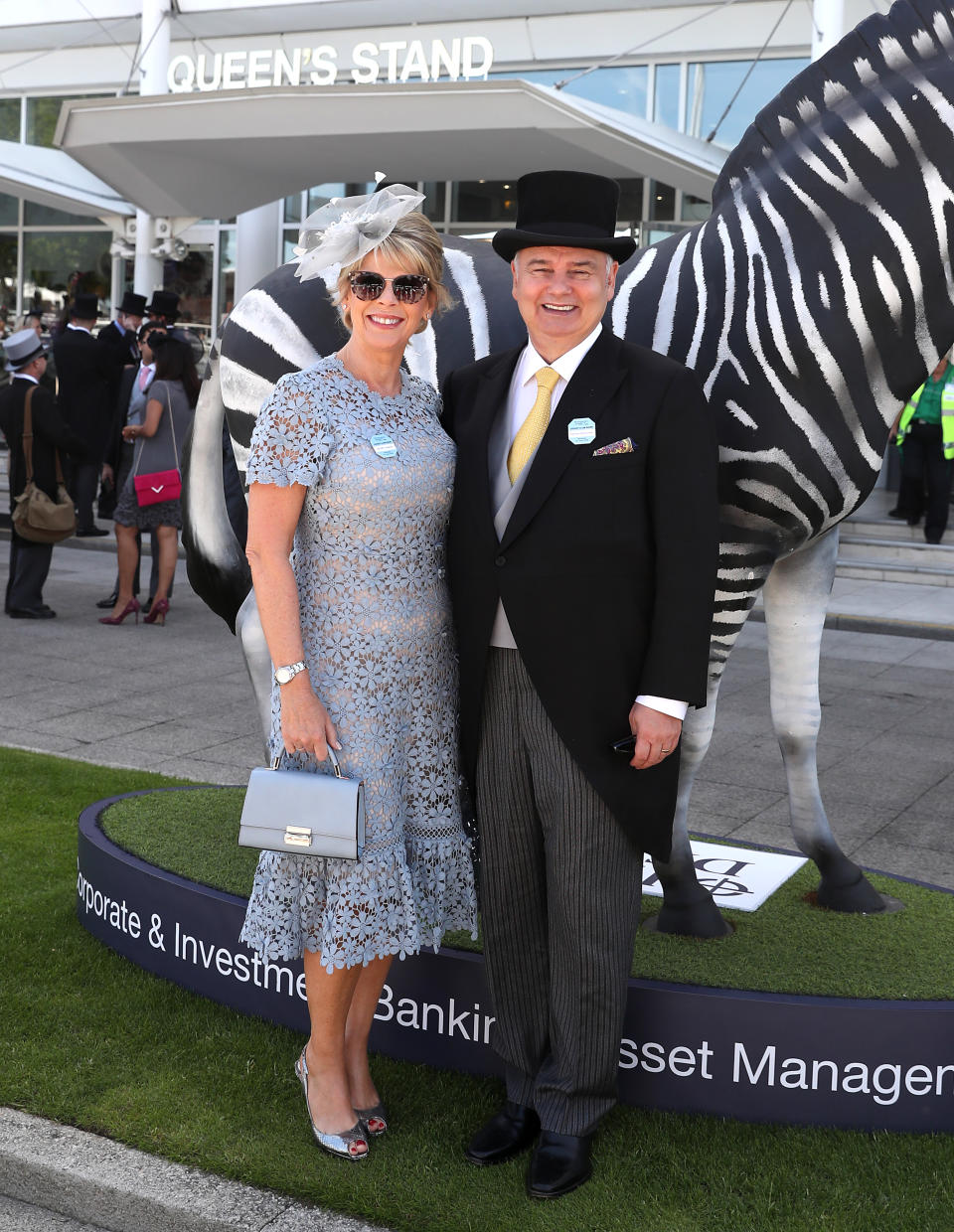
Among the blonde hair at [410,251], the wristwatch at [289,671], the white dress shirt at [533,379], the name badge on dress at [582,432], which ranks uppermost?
the blonde hair at [410,251]

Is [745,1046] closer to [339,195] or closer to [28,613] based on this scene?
[28,613]

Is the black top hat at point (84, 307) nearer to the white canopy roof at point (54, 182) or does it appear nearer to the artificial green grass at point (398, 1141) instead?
the white canopy roof at point (54, 182)

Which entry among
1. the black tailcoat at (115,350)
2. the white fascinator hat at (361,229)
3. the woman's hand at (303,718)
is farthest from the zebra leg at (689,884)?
the black tailcoat at (115,350)

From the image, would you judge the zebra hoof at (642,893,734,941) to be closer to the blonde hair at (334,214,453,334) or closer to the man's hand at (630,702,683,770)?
the man's hand at (630,702,683,770)

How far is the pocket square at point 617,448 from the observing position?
2.65 meters

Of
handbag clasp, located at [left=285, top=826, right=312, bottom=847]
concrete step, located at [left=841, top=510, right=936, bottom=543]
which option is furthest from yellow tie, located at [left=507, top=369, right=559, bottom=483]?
concrete step, located at [left=841, top=510, right=936, bottom=543]

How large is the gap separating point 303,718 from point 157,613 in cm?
661

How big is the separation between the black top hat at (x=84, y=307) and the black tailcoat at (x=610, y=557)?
890 centimetres

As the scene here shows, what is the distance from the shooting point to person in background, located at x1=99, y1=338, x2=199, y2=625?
869 cm

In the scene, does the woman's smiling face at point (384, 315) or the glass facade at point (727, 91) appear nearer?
the woman's smiling face at point (384, 315)

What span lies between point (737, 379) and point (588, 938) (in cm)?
134

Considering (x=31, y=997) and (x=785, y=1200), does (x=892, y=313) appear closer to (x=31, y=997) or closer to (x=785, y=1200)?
(x=785, y=1200)

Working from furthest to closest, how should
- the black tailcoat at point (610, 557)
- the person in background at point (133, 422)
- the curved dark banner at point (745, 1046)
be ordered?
the person in background at point (133, 422) → the curved dark banner at point (745, 1046) → the black tailcoat at point (610, 557)

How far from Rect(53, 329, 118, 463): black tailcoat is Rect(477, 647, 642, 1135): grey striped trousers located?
869 cm
